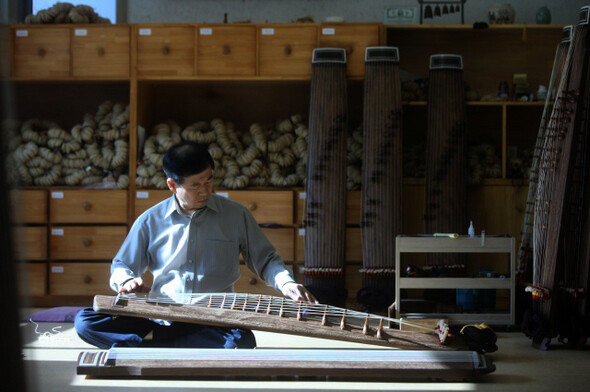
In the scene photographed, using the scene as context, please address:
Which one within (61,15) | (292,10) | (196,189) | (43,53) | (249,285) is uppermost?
(292,10)

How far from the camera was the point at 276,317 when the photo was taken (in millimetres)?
2031

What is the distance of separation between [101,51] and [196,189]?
240 cm

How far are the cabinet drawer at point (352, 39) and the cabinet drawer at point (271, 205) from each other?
1.00m

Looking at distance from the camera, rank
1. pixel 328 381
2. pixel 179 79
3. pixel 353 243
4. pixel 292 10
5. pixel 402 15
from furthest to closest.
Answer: pixel 292 10
pixel 402 15
pixel 179 79
pixel 353 243
pixel 328 381

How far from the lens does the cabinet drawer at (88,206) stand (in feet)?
14.4

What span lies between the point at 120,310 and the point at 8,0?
5.39 feet

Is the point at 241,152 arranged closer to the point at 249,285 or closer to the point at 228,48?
the point at 228,48

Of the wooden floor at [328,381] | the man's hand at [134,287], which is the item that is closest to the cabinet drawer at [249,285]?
the wooden floor at [328,381]

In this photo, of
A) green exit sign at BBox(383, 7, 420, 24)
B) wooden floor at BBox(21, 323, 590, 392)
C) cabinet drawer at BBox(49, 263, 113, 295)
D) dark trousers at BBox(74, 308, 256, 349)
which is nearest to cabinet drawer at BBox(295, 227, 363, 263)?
wooden floor at BBox(21, 323, 590, 392)

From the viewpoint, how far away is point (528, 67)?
4867 mm

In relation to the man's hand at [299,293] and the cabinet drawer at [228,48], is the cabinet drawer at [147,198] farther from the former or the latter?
the man's hand at [299,293]

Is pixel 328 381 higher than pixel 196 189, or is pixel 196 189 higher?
pixel 196 189

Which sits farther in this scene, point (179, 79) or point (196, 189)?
point (179, 79)

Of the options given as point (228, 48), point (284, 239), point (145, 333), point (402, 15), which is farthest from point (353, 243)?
point (145, 333)
